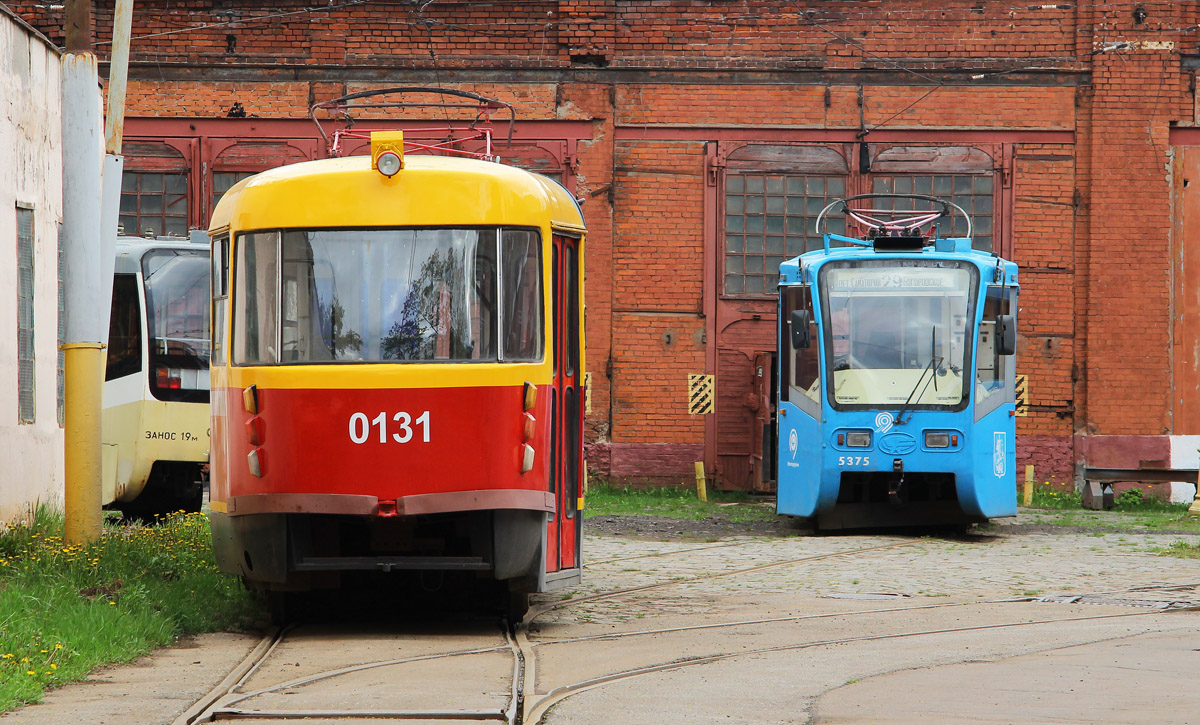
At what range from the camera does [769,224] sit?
21.5m

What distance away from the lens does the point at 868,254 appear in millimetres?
15250

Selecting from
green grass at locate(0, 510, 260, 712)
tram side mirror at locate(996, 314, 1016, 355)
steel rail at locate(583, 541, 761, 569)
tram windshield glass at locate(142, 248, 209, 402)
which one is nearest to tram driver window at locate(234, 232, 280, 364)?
green grass at locate(0, 510, 260, 712)

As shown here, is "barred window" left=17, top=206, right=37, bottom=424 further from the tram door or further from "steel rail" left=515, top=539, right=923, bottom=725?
the tram door

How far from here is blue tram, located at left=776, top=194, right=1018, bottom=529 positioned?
48.3 feet

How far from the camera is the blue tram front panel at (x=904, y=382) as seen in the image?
14.7 m

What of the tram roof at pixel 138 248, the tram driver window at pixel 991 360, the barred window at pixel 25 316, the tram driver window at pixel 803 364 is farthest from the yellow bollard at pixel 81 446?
the tram driver window at pixel 991 360

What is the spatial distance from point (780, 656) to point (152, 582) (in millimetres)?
4167

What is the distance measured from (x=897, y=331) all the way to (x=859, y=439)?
45.2 inches

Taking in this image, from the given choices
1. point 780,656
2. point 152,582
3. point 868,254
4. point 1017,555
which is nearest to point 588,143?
point 868,254

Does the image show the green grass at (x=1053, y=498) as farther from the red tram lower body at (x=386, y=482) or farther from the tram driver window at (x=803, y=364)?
the red tram lower body at (x=386, y=482)

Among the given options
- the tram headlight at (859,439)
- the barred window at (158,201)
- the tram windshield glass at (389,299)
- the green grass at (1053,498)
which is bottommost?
the green grass at (1053,498)

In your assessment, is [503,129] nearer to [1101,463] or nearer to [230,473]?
[1101,463]

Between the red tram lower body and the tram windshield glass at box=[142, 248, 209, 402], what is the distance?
707 cm

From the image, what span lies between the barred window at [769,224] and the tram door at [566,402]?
12256mm
